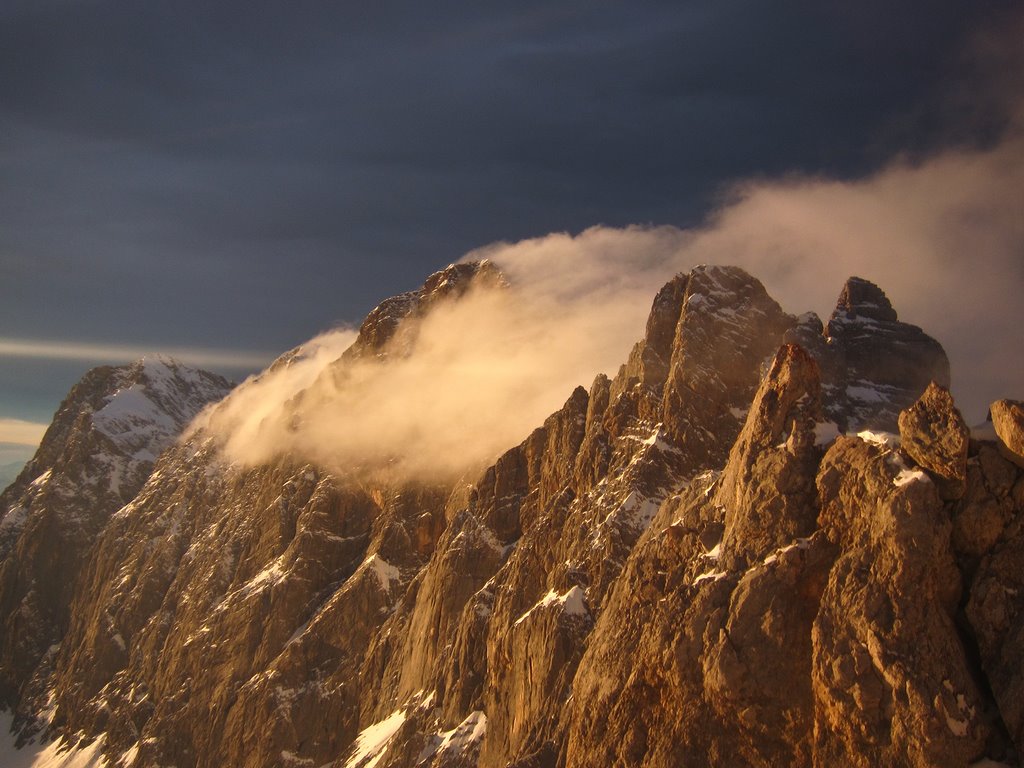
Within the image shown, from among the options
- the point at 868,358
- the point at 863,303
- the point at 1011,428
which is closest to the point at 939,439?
the point at 1011,428

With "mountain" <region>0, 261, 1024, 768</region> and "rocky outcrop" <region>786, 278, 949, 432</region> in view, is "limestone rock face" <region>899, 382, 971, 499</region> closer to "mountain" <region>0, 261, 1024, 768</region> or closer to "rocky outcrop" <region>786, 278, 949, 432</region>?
"mountain" <region>0, 261, 1024, 768</region>

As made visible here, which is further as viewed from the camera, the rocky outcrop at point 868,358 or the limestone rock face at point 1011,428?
the rocky outcrop at point 868,358

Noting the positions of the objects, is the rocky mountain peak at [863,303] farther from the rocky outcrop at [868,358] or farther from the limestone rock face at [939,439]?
the limestone rock face at [939,439]

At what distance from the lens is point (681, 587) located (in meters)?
73.6

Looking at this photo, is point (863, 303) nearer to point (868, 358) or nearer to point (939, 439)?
point (868, 358)

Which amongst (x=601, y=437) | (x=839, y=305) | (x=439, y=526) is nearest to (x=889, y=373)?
(x=839, y=305)

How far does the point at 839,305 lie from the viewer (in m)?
118

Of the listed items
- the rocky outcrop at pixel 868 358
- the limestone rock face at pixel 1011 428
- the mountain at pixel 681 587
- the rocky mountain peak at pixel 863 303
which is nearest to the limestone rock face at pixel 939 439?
the mountain at pixel 681 587

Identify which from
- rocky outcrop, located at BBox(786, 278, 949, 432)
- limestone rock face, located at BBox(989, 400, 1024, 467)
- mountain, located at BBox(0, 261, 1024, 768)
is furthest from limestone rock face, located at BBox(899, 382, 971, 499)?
rocky outcrop, located at BBox(786, 278, 949, 432)

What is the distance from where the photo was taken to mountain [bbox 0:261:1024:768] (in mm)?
59094

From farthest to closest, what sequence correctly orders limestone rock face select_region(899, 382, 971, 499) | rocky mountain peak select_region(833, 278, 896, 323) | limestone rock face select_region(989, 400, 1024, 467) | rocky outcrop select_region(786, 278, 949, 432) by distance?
rocky mountain peak select_region(833, 278, 896, 323)
rocky outcrop select_region(786, 278, 949, 432)
limestone rock face select_region(899, 382, 971, 499)
limestone rock face select_region(989, 400, 1024, 467)

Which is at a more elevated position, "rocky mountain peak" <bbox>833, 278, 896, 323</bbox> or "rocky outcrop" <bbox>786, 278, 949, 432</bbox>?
"rocky mountain peak" <bbox>833, 278, 896, 323</bbox>

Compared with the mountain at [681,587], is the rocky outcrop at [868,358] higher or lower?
higher

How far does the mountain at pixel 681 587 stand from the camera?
59.1 metres
